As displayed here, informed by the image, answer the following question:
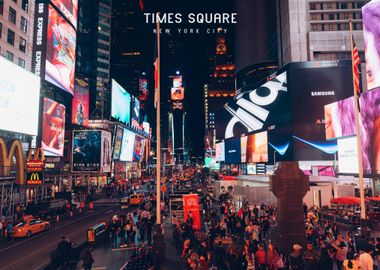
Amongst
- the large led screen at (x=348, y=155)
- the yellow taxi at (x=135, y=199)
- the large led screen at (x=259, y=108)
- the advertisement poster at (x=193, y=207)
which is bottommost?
the yellow taxi at (x=135, y=199)

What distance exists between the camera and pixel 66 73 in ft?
187

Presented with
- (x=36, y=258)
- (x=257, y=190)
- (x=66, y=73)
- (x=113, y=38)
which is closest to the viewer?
(x=36, y=258)

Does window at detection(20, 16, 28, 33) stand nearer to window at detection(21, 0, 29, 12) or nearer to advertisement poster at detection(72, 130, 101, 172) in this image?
window at detection(21, 0, 29, 12)

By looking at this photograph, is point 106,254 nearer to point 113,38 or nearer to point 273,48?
point 273,48

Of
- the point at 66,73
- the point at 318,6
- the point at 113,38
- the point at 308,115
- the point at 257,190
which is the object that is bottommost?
the point at 257,190

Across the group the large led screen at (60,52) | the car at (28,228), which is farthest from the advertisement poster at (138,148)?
the car at (28,228)

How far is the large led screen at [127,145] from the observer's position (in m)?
86.6

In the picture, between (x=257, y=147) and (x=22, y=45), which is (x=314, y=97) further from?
(x=22, y=45)

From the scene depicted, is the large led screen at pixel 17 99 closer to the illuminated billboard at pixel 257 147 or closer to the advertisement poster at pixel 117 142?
the advertisement poster at pixel 117 142

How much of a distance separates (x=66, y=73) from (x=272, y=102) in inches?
1554

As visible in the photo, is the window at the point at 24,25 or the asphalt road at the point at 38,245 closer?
the asphalt road at the point at 38,245

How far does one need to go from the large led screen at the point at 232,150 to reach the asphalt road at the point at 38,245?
5601cm

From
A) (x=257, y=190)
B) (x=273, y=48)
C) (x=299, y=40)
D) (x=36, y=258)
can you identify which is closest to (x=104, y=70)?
(x=273, y=48)

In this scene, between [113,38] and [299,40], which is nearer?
[299,40]
